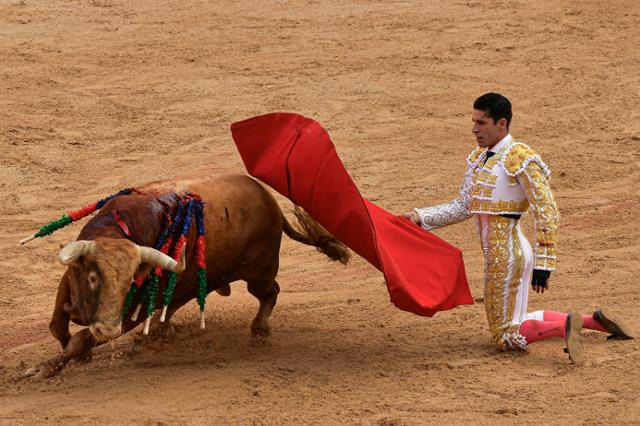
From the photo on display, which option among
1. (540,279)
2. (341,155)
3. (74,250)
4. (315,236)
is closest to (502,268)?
(540,279)

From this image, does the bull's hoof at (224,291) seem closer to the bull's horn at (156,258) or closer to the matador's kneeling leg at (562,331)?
the bull's horn at (156,258)

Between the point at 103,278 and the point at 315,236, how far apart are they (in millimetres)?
2156

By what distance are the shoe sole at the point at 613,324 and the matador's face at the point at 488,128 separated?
1293 millimetres

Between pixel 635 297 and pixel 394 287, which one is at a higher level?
pixel 394 287

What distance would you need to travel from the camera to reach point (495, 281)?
23.1ft

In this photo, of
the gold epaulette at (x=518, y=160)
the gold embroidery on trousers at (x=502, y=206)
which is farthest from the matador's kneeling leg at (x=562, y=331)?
the gold epaulette at (x=518, y=160)

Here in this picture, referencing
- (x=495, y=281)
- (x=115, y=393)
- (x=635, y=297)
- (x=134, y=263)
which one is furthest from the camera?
(x=635, y=297)

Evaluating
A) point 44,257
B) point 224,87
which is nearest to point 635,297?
point 44,257

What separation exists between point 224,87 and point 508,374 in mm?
5989

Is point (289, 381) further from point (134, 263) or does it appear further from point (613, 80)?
point (613, 80)

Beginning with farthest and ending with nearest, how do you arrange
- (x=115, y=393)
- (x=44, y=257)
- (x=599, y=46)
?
(x=599, y=46) → (x=44, y=257) → (x=115, y=393)

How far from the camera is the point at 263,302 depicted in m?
7.63

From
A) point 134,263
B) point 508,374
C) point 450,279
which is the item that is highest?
point 134,263

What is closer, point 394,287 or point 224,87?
point 394,287
